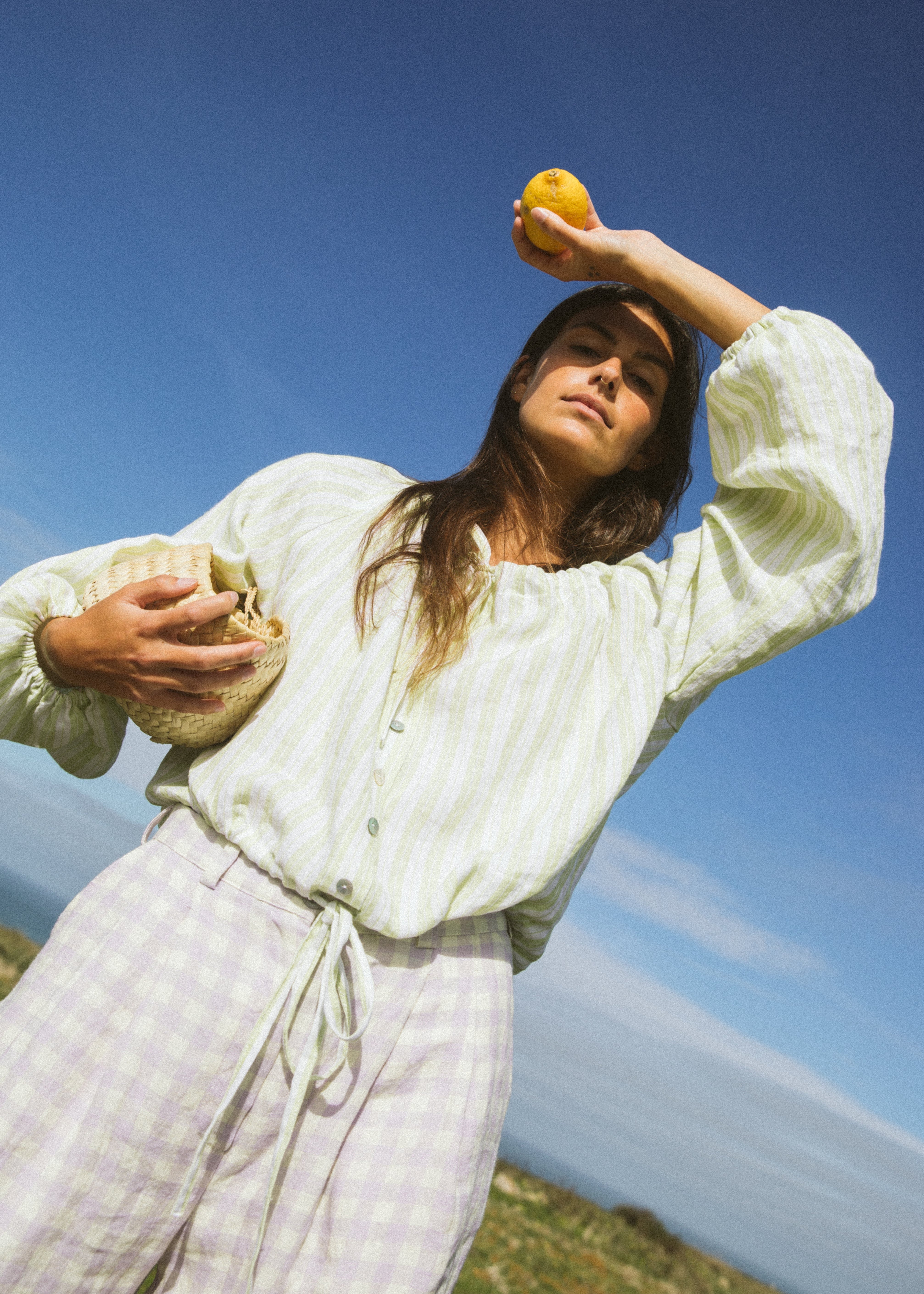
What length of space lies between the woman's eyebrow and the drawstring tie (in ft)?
5.77

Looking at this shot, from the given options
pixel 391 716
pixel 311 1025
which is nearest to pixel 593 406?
pixel 391 716

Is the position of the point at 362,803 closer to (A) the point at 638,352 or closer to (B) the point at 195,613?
(B) the point at 195,613

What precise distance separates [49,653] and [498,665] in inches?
38.6

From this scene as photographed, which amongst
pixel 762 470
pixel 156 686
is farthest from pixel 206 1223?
pixel 762 470

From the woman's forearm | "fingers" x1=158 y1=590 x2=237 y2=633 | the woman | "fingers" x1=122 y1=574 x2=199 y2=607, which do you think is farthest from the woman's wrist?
the woman's forearm

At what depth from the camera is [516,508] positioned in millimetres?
Answer: 2564

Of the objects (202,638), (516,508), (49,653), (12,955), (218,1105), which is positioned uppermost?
(516,508)

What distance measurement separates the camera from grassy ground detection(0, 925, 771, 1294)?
26.7ft

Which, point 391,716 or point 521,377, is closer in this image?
point 391,716

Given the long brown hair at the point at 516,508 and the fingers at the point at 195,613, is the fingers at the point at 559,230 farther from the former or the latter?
the fingers at the point at 195,613

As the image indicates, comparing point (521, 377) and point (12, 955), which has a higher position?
point (521, 377)

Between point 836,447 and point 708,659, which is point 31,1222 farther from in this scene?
point 836,447

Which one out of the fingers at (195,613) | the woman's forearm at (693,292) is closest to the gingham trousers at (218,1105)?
the fingers at (195,613)

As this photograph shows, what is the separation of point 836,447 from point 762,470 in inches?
6.5
